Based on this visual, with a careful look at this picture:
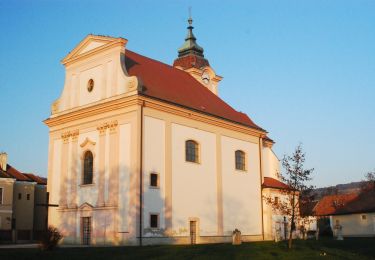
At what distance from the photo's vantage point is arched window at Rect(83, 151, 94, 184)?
3084 centimetres

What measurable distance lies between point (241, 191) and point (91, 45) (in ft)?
49.7

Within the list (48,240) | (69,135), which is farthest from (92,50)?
(48,240)

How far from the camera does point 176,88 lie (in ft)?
113

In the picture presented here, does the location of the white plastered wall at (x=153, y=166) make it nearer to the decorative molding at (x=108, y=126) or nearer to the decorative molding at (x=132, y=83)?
the decorative molding at (x=132, y=83)

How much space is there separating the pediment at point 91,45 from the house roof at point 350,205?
108ft

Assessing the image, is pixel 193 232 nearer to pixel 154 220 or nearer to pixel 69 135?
pixel 154 220

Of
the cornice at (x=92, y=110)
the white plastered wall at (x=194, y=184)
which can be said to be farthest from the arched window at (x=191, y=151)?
the cornice at (x=92, y=110)

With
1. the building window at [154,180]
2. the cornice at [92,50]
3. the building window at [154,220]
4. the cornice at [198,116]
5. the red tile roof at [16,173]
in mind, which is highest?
the cornice at [92,50]

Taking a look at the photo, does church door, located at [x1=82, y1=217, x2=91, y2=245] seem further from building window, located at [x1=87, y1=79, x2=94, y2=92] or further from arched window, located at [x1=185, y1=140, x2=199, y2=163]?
building window, located at [x1=87, y1=79, x2=94, y2=92]

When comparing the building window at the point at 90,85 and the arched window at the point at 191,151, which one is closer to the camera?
the arched window at the point at 191,151

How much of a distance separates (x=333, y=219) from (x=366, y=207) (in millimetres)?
4976

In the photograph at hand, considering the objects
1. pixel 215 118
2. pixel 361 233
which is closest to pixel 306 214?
pixel 215 118

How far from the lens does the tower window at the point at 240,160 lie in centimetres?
3672

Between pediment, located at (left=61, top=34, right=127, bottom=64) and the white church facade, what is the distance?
0.07 metres
